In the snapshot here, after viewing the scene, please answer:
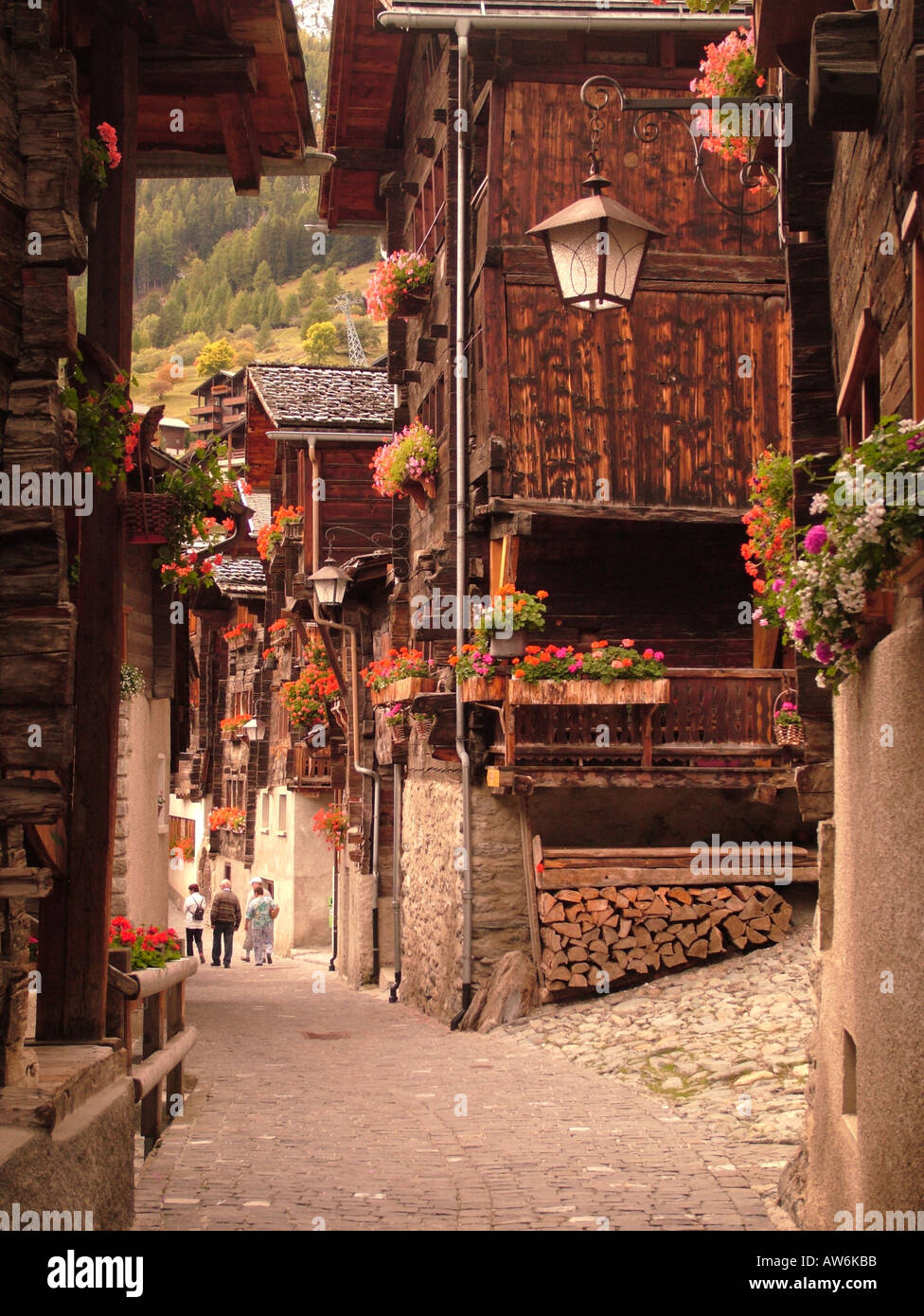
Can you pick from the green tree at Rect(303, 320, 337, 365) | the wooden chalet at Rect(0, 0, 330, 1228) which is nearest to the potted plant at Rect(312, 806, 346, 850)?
the wooden chalet at Rect(0, 0, 330, 1228)

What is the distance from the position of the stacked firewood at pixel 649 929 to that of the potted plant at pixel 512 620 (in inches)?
92.5

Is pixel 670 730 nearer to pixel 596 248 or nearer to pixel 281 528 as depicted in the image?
pixel 596 248

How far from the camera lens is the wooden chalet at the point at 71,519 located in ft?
17.6

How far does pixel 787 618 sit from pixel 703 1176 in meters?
3.31

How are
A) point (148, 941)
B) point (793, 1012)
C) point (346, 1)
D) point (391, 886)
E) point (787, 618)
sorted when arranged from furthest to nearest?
1. point (391, 886)
2. point (346, 1)
3. point (793, 1012)
4. point (148, 941)
5. point (787, 618)

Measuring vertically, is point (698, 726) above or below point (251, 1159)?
above

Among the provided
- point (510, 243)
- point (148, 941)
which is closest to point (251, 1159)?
point (148, 941)

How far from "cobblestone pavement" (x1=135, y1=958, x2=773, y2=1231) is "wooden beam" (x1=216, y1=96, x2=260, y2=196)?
5636 millimetres

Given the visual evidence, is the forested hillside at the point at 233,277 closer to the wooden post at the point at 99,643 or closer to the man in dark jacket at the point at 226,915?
the man in dark jacket at the point at 226,915

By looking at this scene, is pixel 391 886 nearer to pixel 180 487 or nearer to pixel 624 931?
pixel 624 931

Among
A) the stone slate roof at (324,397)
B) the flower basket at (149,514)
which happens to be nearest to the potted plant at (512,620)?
the flower basket at (149,514)

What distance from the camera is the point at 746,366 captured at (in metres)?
15.3

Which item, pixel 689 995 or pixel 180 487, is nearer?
pixel 180 487

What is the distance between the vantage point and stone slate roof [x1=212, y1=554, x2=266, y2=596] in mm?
34031
